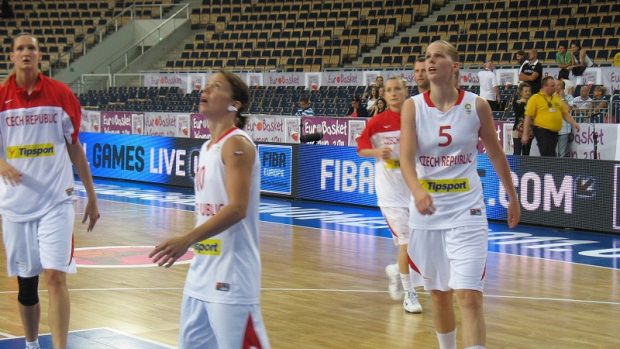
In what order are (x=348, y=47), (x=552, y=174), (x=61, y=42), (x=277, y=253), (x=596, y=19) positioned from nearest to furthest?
(x=277, y=253)
(x=552, y=174)
(x=596, y=19)
(x=348, y=47)
(x=61, y=42)

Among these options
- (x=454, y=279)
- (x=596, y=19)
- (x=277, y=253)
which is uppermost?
(x=596, y=19)

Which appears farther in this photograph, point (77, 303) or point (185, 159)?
point (185, 159)

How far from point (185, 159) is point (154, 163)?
4.00ft

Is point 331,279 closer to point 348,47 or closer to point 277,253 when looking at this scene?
point 277,253

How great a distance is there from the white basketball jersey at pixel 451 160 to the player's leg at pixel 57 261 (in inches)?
88.0

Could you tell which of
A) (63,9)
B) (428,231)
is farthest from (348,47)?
(428,231)

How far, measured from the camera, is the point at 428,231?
5906mm

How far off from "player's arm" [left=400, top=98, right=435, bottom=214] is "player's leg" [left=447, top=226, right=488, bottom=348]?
0.43m

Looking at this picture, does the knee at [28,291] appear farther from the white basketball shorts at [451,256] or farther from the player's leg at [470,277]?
the player's leg at [470,277]

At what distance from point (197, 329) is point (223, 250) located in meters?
0.36

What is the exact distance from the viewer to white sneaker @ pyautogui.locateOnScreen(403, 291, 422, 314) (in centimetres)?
847

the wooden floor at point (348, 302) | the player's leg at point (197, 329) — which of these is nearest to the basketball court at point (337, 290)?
the wooden floor at point (348, 302)

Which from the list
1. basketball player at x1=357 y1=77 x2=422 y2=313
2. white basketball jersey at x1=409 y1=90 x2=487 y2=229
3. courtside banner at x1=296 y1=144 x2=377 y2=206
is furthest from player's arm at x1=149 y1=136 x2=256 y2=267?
courtside banner at x1=296 y1=144 x2=377 y2=206

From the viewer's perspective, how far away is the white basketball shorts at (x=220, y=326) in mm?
4289
